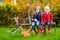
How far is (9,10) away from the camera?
79.7ft

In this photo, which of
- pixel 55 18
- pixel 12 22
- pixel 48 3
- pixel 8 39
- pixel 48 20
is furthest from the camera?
pixel 48 3

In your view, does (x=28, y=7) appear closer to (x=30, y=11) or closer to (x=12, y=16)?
(x=30, y=11)

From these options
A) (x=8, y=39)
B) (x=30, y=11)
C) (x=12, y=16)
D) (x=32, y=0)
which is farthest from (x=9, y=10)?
(x=8, y=39)

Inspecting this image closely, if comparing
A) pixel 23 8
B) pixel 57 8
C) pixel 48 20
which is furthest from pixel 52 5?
pixel 48 20

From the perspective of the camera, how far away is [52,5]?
26.6m

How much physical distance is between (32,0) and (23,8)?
2.18 m

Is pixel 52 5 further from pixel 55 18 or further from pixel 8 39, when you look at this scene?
pixel 8 39

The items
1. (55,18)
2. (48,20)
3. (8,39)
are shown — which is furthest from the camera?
(55,18)

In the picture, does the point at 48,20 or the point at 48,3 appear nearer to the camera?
the point at 48,20

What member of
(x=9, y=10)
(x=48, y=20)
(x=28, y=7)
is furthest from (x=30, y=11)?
(x=48, y=20)

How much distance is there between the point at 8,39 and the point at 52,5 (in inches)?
574

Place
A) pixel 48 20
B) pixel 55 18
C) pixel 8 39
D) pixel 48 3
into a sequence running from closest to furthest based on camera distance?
1. pixel 8 39
2. pixel 48 20
3. pixel 55 18
4. pixel 48 3

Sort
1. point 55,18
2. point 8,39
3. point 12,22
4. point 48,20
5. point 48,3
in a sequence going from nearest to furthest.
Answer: point 8,39 < point 48,20 < point 12,22 < point 55,18 < point 48,3

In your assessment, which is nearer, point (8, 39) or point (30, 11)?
point (8, 39)
